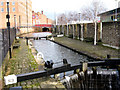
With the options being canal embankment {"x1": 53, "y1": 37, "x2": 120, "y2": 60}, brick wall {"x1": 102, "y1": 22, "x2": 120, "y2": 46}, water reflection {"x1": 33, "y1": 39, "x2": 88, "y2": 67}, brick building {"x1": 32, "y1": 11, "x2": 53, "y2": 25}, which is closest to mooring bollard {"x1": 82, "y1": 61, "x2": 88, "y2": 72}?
canal embankment {"x1": 53, "y1": 37, "x2": 120, "y2": 60}

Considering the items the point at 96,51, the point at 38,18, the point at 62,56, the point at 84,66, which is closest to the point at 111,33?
the point at 96,51

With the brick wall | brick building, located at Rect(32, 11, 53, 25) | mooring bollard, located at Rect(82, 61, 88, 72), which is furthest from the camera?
brick building, located at Rect(32, 11, 53, 25)

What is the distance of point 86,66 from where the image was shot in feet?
26.8

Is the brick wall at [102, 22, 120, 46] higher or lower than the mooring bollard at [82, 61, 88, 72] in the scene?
higher

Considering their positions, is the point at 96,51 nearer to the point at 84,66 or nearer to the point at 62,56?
the point at 62,56

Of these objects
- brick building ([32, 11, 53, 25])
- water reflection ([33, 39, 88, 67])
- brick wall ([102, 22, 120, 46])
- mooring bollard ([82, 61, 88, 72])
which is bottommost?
water reflection ([33, 39, 88, 67])

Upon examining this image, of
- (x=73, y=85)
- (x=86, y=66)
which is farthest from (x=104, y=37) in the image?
(x=73, y=85)

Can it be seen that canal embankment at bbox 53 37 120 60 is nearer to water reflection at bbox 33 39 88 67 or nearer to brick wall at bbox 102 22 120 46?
water reflection at bbox 33 39 88 67

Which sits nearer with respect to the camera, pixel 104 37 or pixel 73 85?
pixel 73 85

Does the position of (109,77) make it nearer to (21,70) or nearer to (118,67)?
(118,67)

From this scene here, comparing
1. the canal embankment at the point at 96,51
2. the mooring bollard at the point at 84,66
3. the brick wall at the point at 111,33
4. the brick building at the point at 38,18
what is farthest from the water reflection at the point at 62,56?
the brick building at the point at 38,18

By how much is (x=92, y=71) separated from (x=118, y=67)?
151 centimetres

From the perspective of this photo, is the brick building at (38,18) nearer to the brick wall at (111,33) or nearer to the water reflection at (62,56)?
the brick wall at (111,33)

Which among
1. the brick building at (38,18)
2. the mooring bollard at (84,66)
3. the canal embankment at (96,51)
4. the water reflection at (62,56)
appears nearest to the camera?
the mooring bollard at (84,66)
